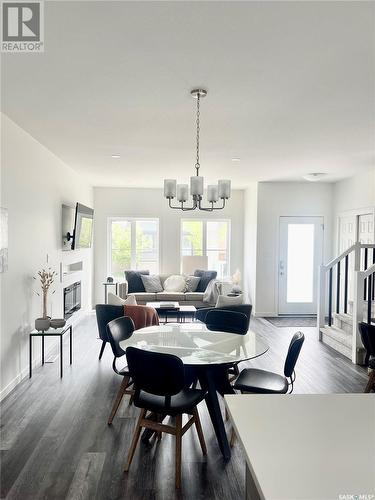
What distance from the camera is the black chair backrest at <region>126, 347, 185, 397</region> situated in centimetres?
222

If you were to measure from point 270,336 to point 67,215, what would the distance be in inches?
154

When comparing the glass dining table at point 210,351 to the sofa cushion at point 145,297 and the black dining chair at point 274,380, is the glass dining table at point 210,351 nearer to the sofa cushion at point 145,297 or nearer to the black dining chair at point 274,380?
the black dining chair at point 274,380

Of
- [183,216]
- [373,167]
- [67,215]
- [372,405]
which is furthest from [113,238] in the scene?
[372,405]

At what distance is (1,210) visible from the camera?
3404mm

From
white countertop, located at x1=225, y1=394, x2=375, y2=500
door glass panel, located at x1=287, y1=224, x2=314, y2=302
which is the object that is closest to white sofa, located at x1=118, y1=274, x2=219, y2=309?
door glass panel, located at x1=287, y1=224, x2=314, y2=302

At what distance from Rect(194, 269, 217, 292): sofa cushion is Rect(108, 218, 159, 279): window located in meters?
1.18

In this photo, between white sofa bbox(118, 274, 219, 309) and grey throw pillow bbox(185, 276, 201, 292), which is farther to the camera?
grey throw pillow bbox(185, 276, 201, 292)

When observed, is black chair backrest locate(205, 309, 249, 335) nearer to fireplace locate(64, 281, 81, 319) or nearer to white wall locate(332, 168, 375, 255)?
fireplace locate(64, 281, 81, 319)

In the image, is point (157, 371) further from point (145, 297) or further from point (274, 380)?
point (145, 297)

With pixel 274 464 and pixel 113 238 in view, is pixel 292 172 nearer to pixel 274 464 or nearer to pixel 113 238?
pixel 113 238

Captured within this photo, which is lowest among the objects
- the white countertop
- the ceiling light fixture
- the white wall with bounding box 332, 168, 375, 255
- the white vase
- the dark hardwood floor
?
the dark hardwood floor

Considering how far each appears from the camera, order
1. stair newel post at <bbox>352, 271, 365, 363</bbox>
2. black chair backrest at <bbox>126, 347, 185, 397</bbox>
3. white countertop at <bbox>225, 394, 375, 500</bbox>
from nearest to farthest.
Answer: white countertop at <bbox>225, 394, 375, 500</bbox> → black chair backrest at <bbox>126, 347, 185, 397</bbox> → stair newel post at <bbox>352, 271, 365, 363</bbox>

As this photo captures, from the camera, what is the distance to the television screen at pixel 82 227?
5.96 m

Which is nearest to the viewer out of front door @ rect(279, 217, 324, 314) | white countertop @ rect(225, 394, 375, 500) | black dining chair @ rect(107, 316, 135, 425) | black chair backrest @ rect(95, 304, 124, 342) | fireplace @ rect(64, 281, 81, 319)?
white countertop @ rect(225, 394, 375, 500)
